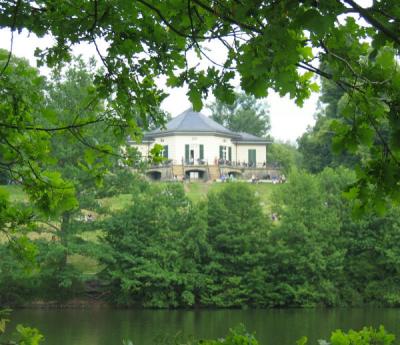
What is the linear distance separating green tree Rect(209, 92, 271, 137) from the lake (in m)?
43.4

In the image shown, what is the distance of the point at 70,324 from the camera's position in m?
22.8

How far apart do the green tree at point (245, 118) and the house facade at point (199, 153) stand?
16.1m

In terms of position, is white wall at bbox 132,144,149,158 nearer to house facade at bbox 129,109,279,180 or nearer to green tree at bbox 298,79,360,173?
house facade at bbox 129,109,279,180

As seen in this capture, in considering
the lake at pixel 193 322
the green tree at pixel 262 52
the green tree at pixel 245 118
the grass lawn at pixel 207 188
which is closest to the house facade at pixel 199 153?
the grass lawn at pixel 207 188

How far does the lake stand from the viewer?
19.9 metres

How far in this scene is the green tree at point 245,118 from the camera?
7081cm

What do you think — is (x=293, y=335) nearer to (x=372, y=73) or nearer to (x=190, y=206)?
(x=190, y=206)

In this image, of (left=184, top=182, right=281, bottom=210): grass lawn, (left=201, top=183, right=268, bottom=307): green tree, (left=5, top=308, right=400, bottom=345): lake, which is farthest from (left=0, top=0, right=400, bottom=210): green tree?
(left=184, top=182, right=281, bottom=210): grass lawn

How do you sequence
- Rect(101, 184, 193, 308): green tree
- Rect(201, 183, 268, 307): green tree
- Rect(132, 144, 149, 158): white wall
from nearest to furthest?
Rect(132, 144, 149, 158): white wall, Rect(101, 184, 193, 308): green tree, Rect(201, 183, 268, 307): green tree

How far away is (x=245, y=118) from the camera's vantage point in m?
70.6

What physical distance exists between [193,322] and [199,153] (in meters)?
29.9

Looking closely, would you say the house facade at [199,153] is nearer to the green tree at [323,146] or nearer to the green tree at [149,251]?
the green tree at [323,146]

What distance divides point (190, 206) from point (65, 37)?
26.6 m

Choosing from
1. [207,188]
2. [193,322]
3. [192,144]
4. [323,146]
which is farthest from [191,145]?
[193,322]
